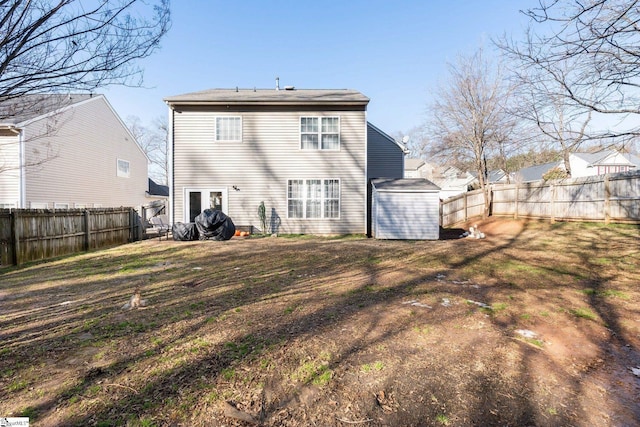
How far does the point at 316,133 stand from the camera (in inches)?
515

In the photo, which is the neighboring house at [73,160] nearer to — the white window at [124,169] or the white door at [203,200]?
the white window at [124,169]

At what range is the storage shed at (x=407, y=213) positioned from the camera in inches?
475

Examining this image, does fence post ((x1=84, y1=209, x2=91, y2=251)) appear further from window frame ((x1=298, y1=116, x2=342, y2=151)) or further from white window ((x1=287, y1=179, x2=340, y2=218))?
window frame ((x1=298, y1=116, x2=342, y2=151))

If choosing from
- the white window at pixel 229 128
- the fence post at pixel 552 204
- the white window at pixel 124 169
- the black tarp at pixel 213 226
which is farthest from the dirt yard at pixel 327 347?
the white window at pixel 124 169

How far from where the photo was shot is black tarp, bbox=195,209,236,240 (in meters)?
11.6

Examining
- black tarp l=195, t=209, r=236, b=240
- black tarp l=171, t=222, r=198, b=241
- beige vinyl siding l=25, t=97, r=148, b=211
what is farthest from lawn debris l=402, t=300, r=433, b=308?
beige vinyl siding l=25, t=97, r=148, b=211

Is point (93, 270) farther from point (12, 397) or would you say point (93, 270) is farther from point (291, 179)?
point (291, 179)

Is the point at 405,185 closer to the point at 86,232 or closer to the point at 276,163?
the point at 276,163

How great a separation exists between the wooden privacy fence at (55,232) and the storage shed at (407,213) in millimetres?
9659

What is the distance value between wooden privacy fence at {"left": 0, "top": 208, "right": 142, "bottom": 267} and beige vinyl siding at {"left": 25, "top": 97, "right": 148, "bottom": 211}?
417 cm

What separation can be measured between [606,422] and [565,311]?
7.69ft

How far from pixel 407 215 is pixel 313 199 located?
3.77 m

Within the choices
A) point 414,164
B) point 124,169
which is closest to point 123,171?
point 124,169

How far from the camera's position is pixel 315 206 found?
13.1 meters
